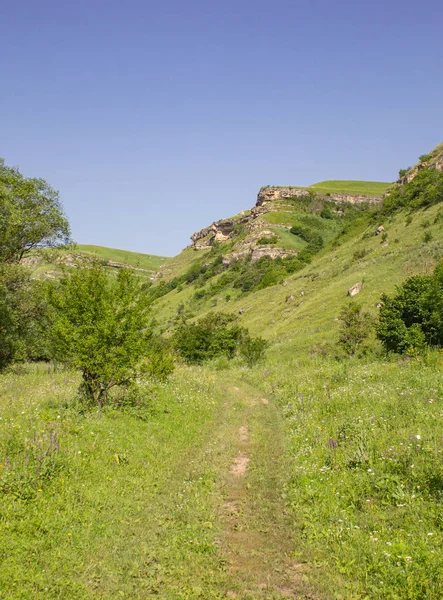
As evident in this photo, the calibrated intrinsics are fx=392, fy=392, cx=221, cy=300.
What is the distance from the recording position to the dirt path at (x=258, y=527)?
5145 millimetres

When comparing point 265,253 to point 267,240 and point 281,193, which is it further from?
point 281,193

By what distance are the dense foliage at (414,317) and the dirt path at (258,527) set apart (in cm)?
1659

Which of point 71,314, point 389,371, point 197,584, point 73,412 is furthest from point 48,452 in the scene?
point 389,371

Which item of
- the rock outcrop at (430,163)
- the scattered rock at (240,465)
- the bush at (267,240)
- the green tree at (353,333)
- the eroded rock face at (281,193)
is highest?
the eroded rock face at (281,193)

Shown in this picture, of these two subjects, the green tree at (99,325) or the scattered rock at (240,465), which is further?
the green tree at (99,325)

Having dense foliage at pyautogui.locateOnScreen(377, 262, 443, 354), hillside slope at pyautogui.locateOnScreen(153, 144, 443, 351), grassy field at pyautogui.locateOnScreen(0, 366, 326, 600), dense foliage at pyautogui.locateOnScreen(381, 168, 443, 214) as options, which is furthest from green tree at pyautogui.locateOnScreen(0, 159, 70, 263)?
dense foliage at pyautogui.locateOnScreen(381, 168, 443, 214)

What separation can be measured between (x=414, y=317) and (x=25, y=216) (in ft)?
81.9

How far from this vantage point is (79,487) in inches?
289

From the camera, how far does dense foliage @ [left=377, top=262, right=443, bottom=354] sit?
24.8m

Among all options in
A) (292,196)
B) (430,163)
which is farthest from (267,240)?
(292,196)

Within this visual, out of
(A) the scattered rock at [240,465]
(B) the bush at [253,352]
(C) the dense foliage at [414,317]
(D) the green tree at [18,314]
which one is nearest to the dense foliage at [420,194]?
(C) the dense foliage at [414,317]

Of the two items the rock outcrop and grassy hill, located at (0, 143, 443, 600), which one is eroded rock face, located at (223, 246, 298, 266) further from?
grassy hill, located at (0, 143, 443, 600)

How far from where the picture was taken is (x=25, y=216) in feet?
72.0

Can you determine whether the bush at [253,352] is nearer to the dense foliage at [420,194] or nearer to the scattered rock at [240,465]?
the scattered rock at [240,465]
